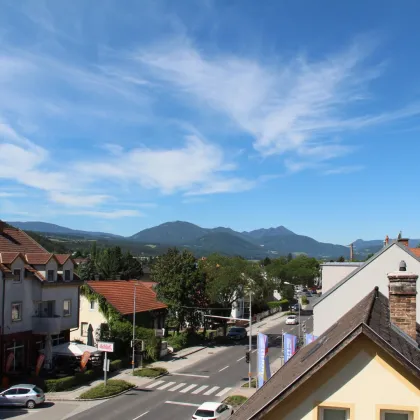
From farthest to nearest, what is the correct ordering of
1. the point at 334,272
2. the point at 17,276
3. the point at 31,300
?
the point at 31,300, the point at 17,276, the point at 334,272

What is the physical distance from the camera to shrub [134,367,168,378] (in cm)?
4119

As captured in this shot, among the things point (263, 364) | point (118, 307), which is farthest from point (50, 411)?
point (118, 307)

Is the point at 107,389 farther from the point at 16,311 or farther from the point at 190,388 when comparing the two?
the point at 16,311

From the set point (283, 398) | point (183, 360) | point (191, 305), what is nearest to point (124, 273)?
point (191, 305)

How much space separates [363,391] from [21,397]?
29175 mm

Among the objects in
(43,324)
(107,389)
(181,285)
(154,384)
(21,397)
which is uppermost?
(181,285)

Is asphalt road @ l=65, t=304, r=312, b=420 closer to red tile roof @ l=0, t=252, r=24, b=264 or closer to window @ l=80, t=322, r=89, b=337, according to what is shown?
window @ l=80, t=322, r=89, b=337

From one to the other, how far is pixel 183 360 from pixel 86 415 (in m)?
19.7

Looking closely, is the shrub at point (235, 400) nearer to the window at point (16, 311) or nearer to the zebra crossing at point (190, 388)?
the zebra crossing at point (190, 388)

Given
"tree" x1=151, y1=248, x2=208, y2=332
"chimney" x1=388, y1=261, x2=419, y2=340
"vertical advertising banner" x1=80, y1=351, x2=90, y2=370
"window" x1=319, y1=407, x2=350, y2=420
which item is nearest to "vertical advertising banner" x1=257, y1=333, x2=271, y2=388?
"vertical advertising banner" x1=80, y1=351, x2=90, y2=370

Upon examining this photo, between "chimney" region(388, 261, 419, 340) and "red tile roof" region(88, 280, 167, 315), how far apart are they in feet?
130

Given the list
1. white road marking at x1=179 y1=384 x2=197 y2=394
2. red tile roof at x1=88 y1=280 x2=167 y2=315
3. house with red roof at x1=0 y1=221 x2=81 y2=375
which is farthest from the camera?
red tile roof at x1=88 y1=280 x2=167 y2=315

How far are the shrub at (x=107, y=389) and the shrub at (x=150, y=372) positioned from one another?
3.50 metres

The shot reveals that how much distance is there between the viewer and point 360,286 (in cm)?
2803
